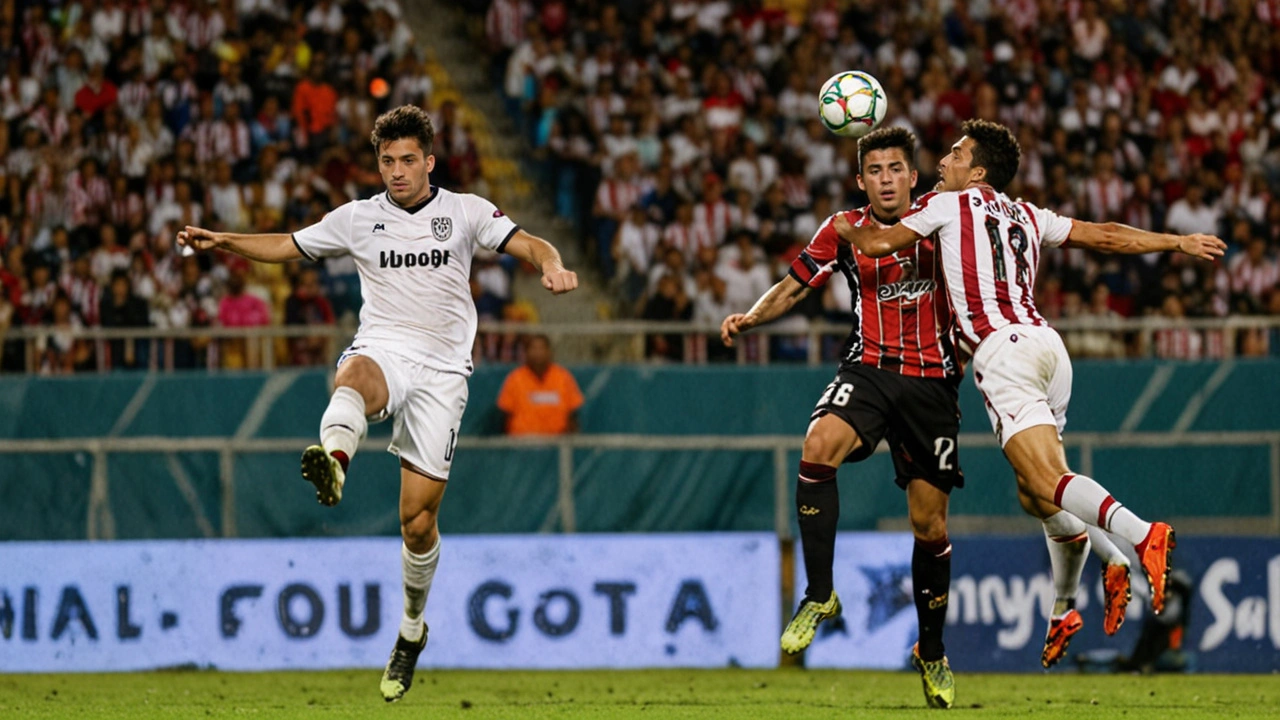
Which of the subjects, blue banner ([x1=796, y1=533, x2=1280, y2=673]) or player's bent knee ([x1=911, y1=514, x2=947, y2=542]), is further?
blue banner ([x1=796, y1=533, x2=1280, y2=673])

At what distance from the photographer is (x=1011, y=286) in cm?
914

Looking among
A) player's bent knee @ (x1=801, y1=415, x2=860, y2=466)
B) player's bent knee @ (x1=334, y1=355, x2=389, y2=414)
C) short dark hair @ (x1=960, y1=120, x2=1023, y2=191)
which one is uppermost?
short dark hair @ (x1=960, y1=120, x2=1023, y2=191)

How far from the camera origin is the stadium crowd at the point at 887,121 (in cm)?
1819

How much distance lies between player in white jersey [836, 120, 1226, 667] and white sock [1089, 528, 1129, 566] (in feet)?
0.72

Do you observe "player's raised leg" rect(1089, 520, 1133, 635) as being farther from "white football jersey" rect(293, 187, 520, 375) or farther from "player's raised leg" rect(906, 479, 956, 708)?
"white football jersey" rect(293, 187, 520, 375)

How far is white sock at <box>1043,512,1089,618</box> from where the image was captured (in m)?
9.57

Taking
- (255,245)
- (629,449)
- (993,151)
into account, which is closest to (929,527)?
(993,151)

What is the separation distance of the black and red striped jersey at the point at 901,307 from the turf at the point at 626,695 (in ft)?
5.66

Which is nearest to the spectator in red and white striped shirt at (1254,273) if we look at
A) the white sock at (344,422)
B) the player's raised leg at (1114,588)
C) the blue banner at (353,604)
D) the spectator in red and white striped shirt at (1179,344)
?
the spectator in red and white striped shirt at (1179,344)

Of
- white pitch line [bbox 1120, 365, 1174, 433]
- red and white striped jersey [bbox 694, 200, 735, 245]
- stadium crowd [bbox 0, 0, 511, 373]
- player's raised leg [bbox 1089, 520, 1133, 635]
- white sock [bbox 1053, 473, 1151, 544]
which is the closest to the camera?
white sock [bbox 1053, 473, 1151, 544]

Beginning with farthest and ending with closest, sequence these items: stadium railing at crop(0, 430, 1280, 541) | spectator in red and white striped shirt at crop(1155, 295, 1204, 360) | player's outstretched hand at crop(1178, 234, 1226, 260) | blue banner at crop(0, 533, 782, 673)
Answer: spectator in red and white striped shirt at crop(1155, 295, 1204, 360) → stadium railing at crop(0, 430, 1280, 541) → blue banner at crop(0, 533, 782, 673) → player's outstretched hand at crop(1178, 234, 1226, 260)

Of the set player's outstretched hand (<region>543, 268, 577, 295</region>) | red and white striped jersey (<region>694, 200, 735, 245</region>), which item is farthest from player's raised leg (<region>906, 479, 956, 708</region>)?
red and white striped jersey (<region>694, 200, 735, 245</region>)

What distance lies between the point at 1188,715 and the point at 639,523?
5.30 m

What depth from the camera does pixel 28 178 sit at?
1842 centimetres
